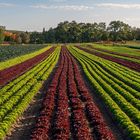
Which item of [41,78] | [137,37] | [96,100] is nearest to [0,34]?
[137,37]

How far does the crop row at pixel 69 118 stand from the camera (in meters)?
16.4

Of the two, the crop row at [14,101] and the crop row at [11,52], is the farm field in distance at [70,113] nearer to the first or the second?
the crop row at [14,101]

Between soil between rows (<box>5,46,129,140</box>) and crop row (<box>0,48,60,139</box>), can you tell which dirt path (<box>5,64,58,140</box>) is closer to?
soil between rows (<box>5,46,129,140</box>)

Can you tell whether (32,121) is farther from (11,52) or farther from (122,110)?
(11,52)

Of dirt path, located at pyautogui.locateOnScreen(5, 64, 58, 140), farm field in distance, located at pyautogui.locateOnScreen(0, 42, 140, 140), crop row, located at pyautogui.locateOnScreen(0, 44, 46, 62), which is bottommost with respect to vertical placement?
crop row, located at pyautogui.locateOnScreen(0, 44, 46, 62)

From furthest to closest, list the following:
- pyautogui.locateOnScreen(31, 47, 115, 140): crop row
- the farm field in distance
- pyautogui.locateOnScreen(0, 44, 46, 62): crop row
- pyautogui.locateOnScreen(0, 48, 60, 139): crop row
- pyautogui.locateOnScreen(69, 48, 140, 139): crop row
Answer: pyautogui.locateOnScreen(0, 44, 46, 62): crop row, pyautogui.locateOnScreen(0, 48, 60, 139): crop row, pyautogui.locateOnScreen(69, 48, 140, 139): crop row, the farm field in distance, pyautogui.locateOnScreen(31, 47, 115, 140): crop row

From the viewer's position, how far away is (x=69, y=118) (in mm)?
19422

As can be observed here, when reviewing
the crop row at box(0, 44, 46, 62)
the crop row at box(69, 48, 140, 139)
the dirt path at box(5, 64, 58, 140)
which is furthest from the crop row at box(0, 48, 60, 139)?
the crop row at box(0, 44, 46, 62)

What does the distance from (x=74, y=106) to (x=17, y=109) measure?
3359 millimetres

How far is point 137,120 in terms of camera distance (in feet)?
61.3

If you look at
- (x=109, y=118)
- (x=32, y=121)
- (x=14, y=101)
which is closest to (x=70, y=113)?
(x=109, y=118)

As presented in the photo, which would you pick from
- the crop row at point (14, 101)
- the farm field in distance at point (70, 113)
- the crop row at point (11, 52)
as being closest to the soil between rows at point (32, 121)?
the farm field in distance at point (70, 113)

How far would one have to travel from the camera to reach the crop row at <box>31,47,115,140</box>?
16.4m

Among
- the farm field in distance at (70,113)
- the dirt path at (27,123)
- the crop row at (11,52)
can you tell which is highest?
the farm field in distance at (70,113)
